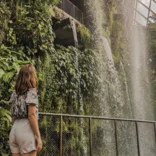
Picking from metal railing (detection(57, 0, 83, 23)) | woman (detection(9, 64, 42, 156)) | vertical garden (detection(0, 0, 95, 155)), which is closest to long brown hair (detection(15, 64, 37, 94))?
woman (detection(9, 64, 42, 156))

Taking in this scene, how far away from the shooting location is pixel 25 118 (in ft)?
8.64

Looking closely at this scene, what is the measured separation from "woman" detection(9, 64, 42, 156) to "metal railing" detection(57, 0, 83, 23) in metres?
8.53

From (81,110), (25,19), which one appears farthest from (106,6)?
(25,19)

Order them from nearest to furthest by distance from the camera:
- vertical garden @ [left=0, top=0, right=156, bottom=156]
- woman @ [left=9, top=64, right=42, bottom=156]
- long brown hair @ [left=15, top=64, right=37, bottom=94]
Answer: woman @ [left=9, top=64, right=42, bottom=156]
long brown hair @ [left=15, top=64, right=37, bottom=94]
vertical garden @ [left=0, top=0, right=156, bottom=156]

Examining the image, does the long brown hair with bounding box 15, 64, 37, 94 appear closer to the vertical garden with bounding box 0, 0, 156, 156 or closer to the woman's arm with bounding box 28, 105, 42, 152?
the woman's arm with bounding box 28, 105, 42, 152

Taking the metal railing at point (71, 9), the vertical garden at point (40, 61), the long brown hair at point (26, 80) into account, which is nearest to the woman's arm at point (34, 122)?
the long brown hair at point (26, 80)

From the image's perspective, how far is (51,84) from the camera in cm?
729

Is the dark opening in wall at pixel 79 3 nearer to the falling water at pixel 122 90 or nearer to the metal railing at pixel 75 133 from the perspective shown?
the falling water at pixel 122 90

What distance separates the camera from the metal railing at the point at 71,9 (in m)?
11.0

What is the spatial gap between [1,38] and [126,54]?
37.1ft

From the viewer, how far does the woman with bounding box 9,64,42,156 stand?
2521 mm

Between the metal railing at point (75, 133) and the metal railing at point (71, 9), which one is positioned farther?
the metal railing at point (71, 9)

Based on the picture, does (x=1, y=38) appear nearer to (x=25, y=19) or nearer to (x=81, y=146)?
(x=25, y=19)

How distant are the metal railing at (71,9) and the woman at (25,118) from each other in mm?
8534
